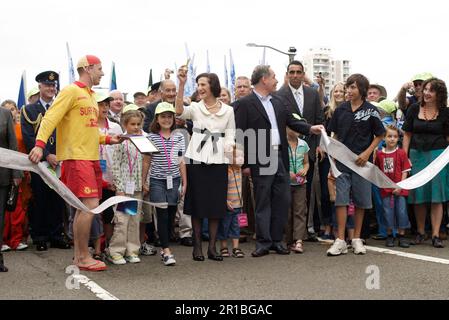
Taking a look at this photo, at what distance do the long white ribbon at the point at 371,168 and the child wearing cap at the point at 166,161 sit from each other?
182cm

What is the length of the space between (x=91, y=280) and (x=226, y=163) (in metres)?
2.17

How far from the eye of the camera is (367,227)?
8.86 m

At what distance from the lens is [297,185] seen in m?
8.38

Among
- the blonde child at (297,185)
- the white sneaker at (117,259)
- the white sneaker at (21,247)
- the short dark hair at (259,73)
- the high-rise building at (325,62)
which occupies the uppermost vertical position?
the high-rise building at (325,62)

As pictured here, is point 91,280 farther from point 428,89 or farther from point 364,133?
point 428,89

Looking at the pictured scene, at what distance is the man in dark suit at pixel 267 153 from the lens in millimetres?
7781

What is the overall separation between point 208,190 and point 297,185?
1.47m

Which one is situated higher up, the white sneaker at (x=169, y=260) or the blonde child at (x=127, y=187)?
the blonde child at (x=127, y=187)

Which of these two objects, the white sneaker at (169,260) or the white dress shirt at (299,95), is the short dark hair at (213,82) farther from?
the white sneaker at (169,260)

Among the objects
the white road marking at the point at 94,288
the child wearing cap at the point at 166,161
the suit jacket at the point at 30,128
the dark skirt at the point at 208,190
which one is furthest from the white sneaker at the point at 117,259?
the suit jacket at the point at 30,128

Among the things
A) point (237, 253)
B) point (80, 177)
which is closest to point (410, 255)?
point (237, 253)

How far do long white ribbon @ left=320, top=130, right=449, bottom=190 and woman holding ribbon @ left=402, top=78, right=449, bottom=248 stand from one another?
195 millimetres

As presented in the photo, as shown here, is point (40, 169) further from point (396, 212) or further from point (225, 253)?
point (396, 212)

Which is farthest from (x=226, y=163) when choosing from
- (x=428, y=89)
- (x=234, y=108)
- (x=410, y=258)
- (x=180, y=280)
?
(x=428, y=89)
